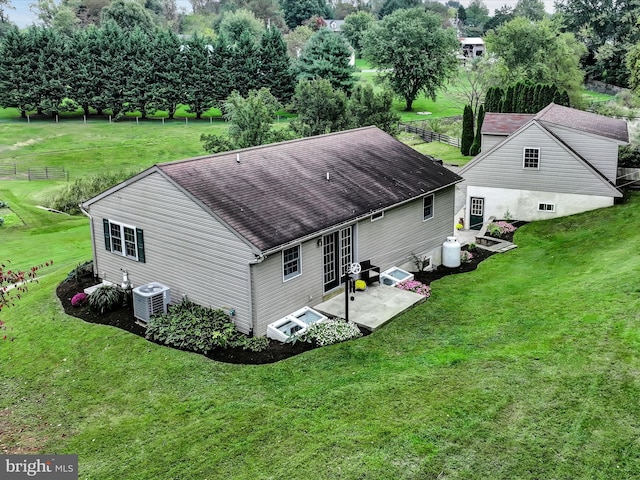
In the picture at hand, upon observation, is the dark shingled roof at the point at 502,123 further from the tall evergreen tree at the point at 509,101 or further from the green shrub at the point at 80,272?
the green shrub at the point at 80,272

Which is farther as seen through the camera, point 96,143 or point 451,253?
point 96,143

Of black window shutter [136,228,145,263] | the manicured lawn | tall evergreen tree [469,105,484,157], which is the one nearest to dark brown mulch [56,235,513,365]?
black window shutter [136,228,145,263]

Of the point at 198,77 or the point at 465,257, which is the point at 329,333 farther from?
the point at 198,77

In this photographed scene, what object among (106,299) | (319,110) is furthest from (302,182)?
(319,110)

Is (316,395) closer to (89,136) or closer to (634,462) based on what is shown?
(634,462)

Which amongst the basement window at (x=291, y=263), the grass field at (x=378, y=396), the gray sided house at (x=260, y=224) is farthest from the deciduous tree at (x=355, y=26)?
the basement window at (x=291, y=263)

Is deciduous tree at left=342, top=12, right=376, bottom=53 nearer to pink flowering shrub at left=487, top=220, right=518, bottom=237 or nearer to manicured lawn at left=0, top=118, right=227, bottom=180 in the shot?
manicured lawn at left=0, top=118, right=227, bottom=180
